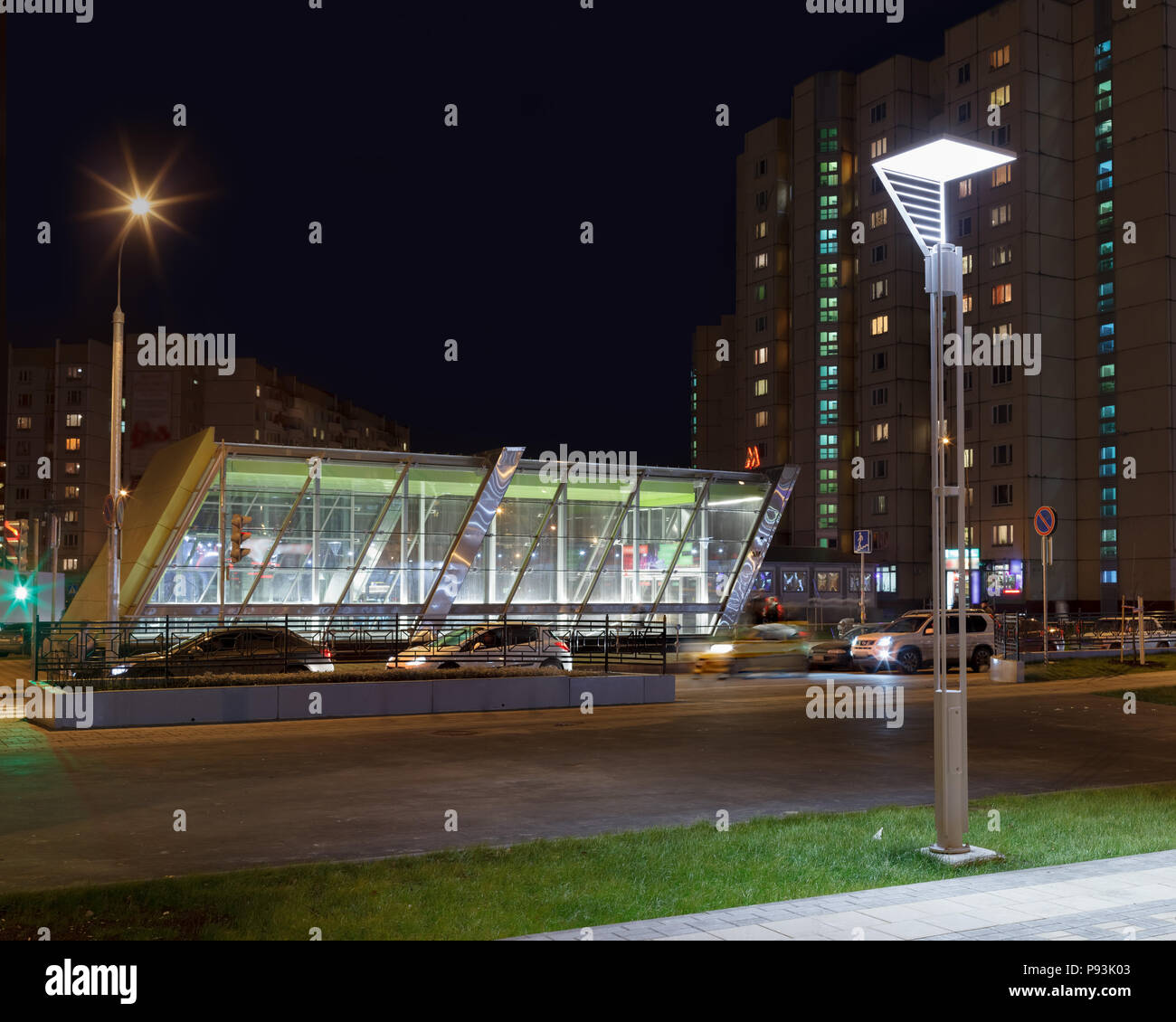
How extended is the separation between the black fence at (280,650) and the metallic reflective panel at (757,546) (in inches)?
417

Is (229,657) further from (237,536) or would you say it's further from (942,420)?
(942,420)

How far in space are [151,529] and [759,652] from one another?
67.2 ft

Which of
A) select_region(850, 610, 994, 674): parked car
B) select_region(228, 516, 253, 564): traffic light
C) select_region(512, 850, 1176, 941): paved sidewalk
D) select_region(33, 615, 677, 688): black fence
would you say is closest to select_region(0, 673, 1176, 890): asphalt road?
select_region(33, 615, 677, 688): black fence

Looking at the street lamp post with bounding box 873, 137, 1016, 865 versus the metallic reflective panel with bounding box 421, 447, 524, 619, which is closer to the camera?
the street lamp post with bounding box 873, 137, 1016, 865

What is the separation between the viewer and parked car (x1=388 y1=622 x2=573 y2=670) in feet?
89.6

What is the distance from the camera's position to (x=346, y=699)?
2166 cm

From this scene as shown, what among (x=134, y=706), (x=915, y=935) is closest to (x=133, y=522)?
(x=134, y=706)

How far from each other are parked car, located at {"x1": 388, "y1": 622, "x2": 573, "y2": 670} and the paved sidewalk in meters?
19.1

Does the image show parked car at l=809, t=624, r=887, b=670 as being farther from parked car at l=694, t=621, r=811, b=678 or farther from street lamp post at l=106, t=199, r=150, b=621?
street lamp post at l=106, t=199, r=150, b=621

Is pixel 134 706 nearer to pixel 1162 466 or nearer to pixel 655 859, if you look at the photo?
pixel 655 859

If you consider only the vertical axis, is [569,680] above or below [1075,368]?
below

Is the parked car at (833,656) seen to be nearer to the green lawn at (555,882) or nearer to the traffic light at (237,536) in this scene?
the traffic light at (237,536)
